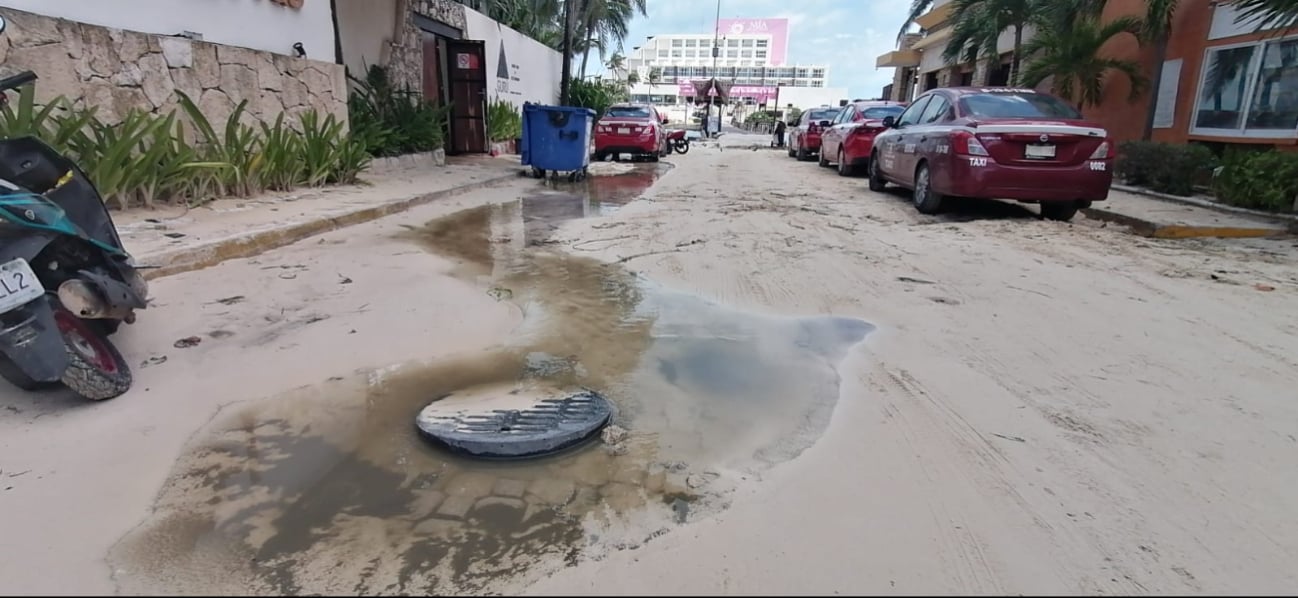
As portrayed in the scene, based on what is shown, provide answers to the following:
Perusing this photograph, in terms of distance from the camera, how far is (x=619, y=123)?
53.8 feet

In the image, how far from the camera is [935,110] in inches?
332

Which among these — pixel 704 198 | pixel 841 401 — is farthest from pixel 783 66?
pixel 841 401

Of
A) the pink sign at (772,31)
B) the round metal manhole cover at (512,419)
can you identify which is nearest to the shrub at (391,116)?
the round metal manhole cover at (512,419)

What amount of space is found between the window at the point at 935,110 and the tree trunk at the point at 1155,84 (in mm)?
5419

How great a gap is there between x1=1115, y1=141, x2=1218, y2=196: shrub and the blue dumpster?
8353mm

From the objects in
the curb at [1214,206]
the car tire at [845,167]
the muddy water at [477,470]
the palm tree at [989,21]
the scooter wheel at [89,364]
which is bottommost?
the muddy water at [477,470]

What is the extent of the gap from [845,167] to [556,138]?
234 inches

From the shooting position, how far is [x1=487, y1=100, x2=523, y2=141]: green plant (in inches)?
586

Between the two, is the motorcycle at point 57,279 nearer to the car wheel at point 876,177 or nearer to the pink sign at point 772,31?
the car wheel at point 876,177

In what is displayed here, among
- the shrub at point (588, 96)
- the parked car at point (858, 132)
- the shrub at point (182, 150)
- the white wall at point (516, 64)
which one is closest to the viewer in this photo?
the shrub at point (182, 150)

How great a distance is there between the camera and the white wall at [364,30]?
10609 mm

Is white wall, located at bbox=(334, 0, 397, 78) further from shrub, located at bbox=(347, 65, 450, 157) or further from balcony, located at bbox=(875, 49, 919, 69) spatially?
balcony, located at bbox=(875, 49, 919, 69)

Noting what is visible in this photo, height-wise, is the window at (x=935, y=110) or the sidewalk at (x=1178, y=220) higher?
the window at (x=935, y=110)

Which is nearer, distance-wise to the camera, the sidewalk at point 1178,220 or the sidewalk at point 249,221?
the sidewalk at point 249,221
